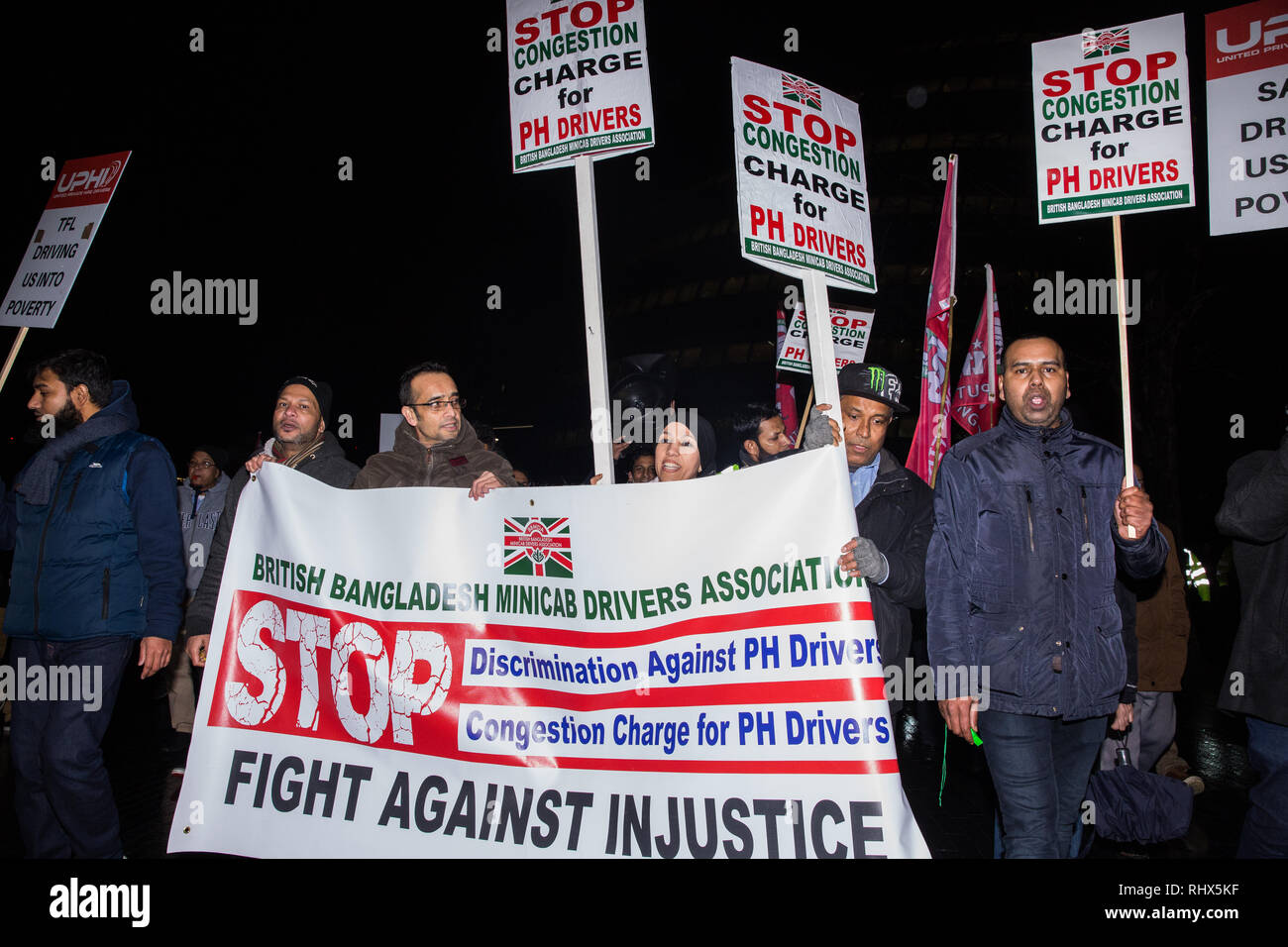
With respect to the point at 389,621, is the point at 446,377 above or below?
above

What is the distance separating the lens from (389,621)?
4152mm

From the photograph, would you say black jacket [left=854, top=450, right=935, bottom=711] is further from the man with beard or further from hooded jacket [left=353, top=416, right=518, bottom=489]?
the man with beard

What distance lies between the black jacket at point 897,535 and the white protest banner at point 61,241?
→ 5.05 metres

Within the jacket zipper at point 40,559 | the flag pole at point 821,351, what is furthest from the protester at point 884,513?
the jacket zipper at point 40,559

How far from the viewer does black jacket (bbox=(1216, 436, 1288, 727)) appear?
3566mm

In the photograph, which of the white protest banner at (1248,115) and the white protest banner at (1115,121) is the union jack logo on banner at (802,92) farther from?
the white protest banner at (1248,115)

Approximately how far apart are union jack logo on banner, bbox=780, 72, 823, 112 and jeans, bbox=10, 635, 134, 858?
3.90m

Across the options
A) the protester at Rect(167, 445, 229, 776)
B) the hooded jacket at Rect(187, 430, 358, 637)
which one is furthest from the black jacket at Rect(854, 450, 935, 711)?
the protester at Rect(167, 445, 229, 776)

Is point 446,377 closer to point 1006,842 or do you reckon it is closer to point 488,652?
point 488,652

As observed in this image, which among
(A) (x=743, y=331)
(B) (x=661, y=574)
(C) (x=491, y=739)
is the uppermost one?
(A) (x=743, y=331)

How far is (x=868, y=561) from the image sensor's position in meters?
3.53

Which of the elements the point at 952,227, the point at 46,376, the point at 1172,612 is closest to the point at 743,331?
the point at 952,227
